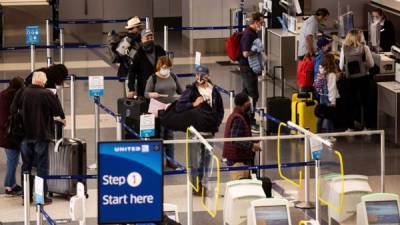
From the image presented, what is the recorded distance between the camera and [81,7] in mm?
32281

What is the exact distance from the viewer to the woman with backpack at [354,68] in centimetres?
2034

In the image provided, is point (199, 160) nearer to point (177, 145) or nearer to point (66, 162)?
point (66, 162)

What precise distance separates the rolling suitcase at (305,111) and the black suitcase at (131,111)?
9.05 ft

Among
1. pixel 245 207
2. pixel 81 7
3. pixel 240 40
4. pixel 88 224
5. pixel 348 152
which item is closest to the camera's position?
pixel 245 207

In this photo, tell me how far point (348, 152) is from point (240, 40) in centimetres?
278

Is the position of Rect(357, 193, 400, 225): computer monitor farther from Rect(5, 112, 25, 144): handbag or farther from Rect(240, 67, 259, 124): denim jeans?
Rect(240, 67, 259, 124): denim jeans

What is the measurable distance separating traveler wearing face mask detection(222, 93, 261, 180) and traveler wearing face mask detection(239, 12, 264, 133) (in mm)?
4702

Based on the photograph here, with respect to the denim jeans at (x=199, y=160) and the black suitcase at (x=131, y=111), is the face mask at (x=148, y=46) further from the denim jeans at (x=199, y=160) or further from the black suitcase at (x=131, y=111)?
the denim jeans at (x=199, y=160)

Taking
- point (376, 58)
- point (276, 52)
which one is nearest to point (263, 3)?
point (276, 52)

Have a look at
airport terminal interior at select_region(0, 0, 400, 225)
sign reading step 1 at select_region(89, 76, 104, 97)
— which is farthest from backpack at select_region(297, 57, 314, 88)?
sign reading step 1 at select_region(89, 76, 104, 97)

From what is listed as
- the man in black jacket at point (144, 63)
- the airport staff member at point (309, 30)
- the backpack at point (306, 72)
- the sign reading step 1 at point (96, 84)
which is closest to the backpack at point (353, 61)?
the backpack at point (306, 72)

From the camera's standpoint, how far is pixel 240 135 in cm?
1563

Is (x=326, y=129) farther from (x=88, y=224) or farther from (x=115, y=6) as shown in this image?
(x=115, y=6)

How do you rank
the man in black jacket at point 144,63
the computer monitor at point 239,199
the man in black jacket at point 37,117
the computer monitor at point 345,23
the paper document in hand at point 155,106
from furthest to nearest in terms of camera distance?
the computer monitor at point 345,23
the man in black jacket at point 144,63
the paper document in hand at point 155,106
the man in black jacket at point 37,117
the computer monitor at point 239,199
